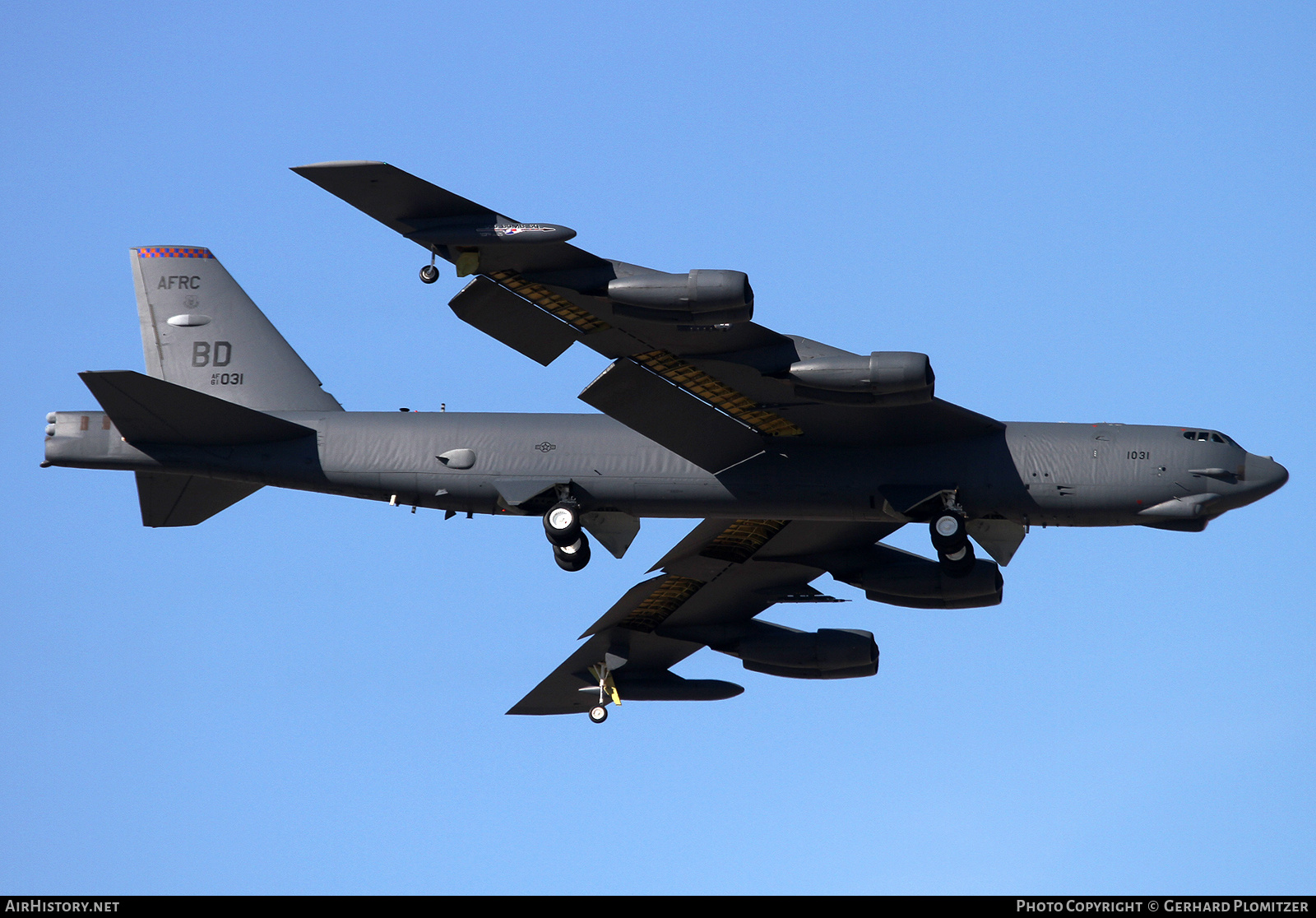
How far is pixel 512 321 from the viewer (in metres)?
26.7

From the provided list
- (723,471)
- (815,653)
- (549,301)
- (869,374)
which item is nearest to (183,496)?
(549,301)

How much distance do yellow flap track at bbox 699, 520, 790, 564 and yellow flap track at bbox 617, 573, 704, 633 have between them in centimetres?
88

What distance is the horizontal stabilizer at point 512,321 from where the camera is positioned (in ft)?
86.3

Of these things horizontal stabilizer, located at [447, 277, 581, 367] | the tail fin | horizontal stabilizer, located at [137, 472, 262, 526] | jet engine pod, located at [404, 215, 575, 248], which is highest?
the tail fin

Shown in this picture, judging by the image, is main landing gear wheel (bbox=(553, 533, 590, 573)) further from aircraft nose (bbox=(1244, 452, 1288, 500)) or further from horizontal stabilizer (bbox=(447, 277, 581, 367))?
aircraft nose (bbox=(1244, 452, 1288, 500))

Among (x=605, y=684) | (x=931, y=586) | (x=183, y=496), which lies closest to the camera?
(x=183, y=496)

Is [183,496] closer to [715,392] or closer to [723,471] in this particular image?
[723,471]

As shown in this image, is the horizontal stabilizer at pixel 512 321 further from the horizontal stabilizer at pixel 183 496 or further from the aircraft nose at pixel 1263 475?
the aircraft nose at pixel 1263 475

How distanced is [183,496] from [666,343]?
33.8 ft

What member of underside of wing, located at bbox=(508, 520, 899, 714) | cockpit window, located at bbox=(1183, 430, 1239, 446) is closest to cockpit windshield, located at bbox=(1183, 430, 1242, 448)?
cockpit window, located at bbox=(1183, 430, 1239, 446)

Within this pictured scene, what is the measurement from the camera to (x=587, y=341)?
2711 cm

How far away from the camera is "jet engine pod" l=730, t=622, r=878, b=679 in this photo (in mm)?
33844

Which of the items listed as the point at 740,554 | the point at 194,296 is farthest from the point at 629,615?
the point at 194,296

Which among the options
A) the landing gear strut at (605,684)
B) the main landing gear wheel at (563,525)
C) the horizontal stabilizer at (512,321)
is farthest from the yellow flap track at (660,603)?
the horizontal stabilizer at (512,321)
